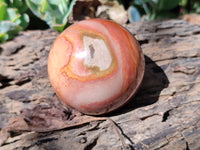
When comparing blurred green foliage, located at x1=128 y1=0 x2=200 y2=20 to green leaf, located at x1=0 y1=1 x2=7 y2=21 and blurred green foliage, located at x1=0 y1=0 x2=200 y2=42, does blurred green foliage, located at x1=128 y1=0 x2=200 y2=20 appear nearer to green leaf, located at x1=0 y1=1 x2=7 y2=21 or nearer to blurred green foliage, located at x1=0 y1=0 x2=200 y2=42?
blurred green foliage, located at x1=0 y1=0 x2=200 y2=42

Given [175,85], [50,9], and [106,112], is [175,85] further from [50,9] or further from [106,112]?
[50,9]

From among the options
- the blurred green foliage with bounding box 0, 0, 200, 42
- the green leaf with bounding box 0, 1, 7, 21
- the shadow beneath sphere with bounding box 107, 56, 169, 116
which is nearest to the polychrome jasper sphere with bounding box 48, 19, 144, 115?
the shadow beneath sphere with bounding box 107, 56, 169, 116

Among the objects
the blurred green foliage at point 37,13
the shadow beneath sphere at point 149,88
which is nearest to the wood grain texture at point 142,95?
the shadow beneath sphere at point 149,88

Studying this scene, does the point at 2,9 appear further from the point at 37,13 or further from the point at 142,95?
the point at 142,95

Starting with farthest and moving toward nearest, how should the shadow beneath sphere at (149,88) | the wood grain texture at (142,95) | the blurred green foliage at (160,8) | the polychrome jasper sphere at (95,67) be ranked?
the blurred green foliage at (160,8)
the shadow beneath sphere at (149,88)
the wood grain texture at (142,95)
the polychrome jasper sphere at (95,67)

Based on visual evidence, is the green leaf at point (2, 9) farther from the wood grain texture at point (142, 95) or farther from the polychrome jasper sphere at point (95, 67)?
the polychrome jasper sphere at point (95, 67)

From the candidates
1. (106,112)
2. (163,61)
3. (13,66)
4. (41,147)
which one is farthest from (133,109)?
(13,66)

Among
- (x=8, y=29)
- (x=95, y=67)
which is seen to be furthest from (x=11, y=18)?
(x=95, y=67)
